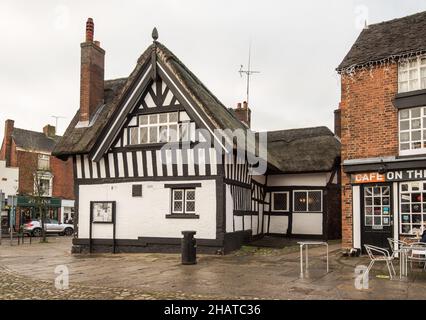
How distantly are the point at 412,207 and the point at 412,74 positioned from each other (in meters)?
4.44

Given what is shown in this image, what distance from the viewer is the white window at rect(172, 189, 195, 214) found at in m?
17.8

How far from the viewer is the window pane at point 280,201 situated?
2355 cm

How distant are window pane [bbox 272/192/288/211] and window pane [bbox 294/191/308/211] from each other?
52 centimetres

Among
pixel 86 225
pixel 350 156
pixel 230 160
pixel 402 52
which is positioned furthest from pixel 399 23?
pixel 86 225

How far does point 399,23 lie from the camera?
17.2m

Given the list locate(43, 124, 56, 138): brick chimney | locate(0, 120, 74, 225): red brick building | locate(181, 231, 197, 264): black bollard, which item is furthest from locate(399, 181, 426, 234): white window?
locate(43, 124, 56, 138): brick chimney

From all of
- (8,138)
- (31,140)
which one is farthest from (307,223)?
(8,138)

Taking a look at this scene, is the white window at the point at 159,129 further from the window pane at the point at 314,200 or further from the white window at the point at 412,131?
the window pane at the point at 314,200

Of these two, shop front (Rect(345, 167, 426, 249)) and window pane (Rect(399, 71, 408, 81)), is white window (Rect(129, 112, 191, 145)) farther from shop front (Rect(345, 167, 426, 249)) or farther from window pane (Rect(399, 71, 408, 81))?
window pane (Rect(399, 71, 408, 81))

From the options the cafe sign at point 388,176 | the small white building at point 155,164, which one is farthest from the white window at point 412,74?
the small white building at point 155,164

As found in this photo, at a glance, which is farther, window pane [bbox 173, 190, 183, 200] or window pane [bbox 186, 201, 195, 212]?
window pane [bbox 173, 190, 183, 200]

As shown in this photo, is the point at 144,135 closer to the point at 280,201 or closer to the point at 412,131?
the point at 280,201

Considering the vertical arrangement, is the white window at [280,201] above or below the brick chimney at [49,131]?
below

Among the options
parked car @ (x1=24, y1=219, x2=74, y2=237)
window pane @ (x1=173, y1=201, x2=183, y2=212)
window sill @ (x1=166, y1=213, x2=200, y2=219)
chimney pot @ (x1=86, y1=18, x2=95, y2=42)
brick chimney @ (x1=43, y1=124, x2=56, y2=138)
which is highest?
chimney pot @ (x1=86, y1=18, x2=95, y2=42)
